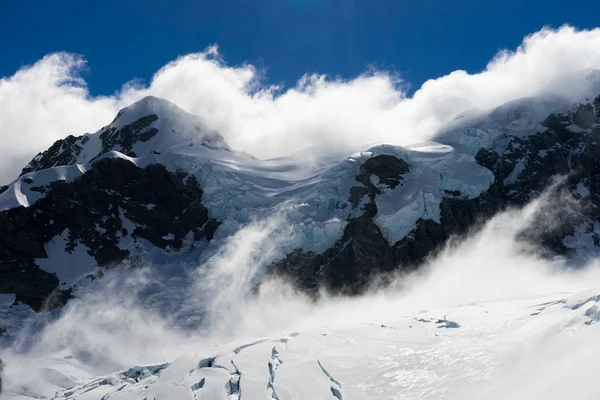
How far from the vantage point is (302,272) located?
268ft

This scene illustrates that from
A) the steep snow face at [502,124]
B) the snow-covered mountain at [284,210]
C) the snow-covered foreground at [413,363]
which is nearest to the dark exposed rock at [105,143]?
the snow-covered mountain at [284,210]

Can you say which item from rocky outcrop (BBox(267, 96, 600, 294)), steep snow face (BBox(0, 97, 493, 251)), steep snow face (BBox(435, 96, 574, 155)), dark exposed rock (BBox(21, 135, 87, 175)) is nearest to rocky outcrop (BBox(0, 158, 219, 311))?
steep snow face (BBox(0, 97, 493, 251))

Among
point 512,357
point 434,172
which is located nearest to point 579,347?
point 512,357

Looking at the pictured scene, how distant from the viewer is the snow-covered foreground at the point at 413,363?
23.6m

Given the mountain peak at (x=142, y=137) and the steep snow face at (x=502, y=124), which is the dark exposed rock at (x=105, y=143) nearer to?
the mountain peak at (x=142, y=137)

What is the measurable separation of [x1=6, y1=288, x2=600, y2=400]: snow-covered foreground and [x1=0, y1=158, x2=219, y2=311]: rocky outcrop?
44.3 m

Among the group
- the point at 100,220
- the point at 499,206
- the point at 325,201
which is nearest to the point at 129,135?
the point at 100,220

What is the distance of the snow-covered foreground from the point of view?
23578 millimetres

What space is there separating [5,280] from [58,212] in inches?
556

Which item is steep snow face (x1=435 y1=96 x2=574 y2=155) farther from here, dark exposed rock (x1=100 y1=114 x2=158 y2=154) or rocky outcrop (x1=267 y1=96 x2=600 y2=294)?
dark exposed rock (x1=100 y1=114 x2=158 y2=154)

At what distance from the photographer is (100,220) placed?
9281 centimetres

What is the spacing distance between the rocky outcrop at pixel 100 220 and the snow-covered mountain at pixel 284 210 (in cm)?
21

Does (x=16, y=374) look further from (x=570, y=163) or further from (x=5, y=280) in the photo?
(x=570, y=163)

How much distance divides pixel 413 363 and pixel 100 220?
239 feet
